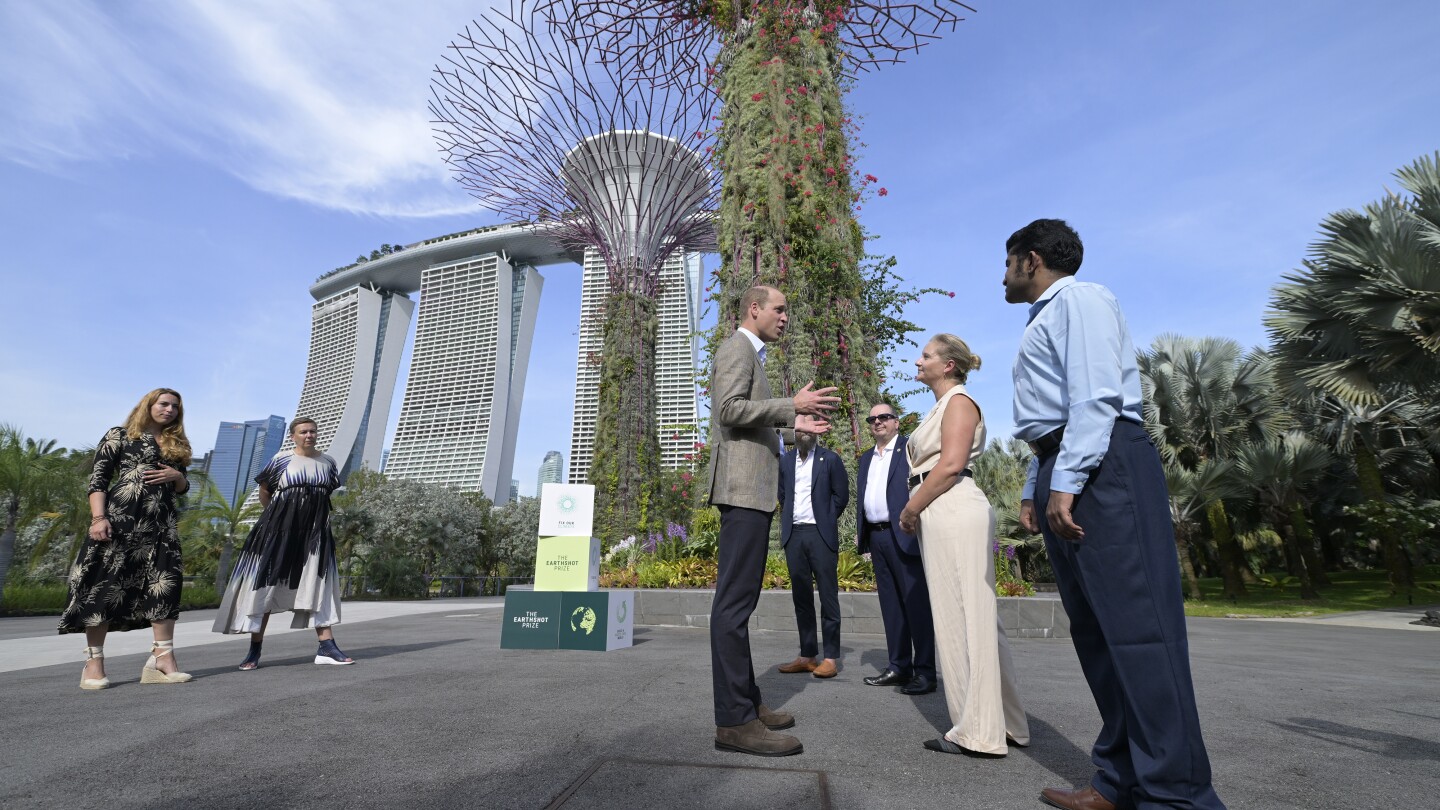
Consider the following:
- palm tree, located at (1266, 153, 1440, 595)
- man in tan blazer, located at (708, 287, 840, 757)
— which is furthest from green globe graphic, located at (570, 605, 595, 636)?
palm tree, located at (1266, 153, 1440, 595)

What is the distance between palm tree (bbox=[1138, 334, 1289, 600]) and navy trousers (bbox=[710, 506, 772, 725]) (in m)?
21.0

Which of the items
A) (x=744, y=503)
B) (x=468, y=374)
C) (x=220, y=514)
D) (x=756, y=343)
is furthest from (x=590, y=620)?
(x=468, y=374)

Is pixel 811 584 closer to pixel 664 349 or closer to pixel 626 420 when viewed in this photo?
pixel 626 420

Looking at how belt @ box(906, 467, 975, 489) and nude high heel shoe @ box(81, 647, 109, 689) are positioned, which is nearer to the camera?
belt @ box(906, 467, 975, 489)

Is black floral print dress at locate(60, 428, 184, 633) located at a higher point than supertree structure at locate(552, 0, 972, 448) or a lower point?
lower

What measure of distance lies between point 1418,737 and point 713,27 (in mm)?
11986

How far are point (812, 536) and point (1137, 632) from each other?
3152 mm

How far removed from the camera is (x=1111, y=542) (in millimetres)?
1948

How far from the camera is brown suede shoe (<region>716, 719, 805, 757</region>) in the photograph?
2486 millimetres

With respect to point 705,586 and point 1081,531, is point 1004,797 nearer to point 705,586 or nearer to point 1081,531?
point 1081,531

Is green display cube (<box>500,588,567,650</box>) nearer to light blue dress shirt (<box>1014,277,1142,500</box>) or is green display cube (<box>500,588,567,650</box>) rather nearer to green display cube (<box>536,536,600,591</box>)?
green display cube (<box>536,536,600,591</box>)

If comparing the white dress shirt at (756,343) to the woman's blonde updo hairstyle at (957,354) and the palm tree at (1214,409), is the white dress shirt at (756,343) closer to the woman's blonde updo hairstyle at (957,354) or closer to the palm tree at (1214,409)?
the woman's blonde updo hairstyle at (957,354)

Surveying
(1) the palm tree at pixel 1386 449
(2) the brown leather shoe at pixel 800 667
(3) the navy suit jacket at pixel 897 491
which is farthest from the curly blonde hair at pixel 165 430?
(1) the palm tree at pixel 1386 449

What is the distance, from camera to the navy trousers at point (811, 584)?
4.84 metres
